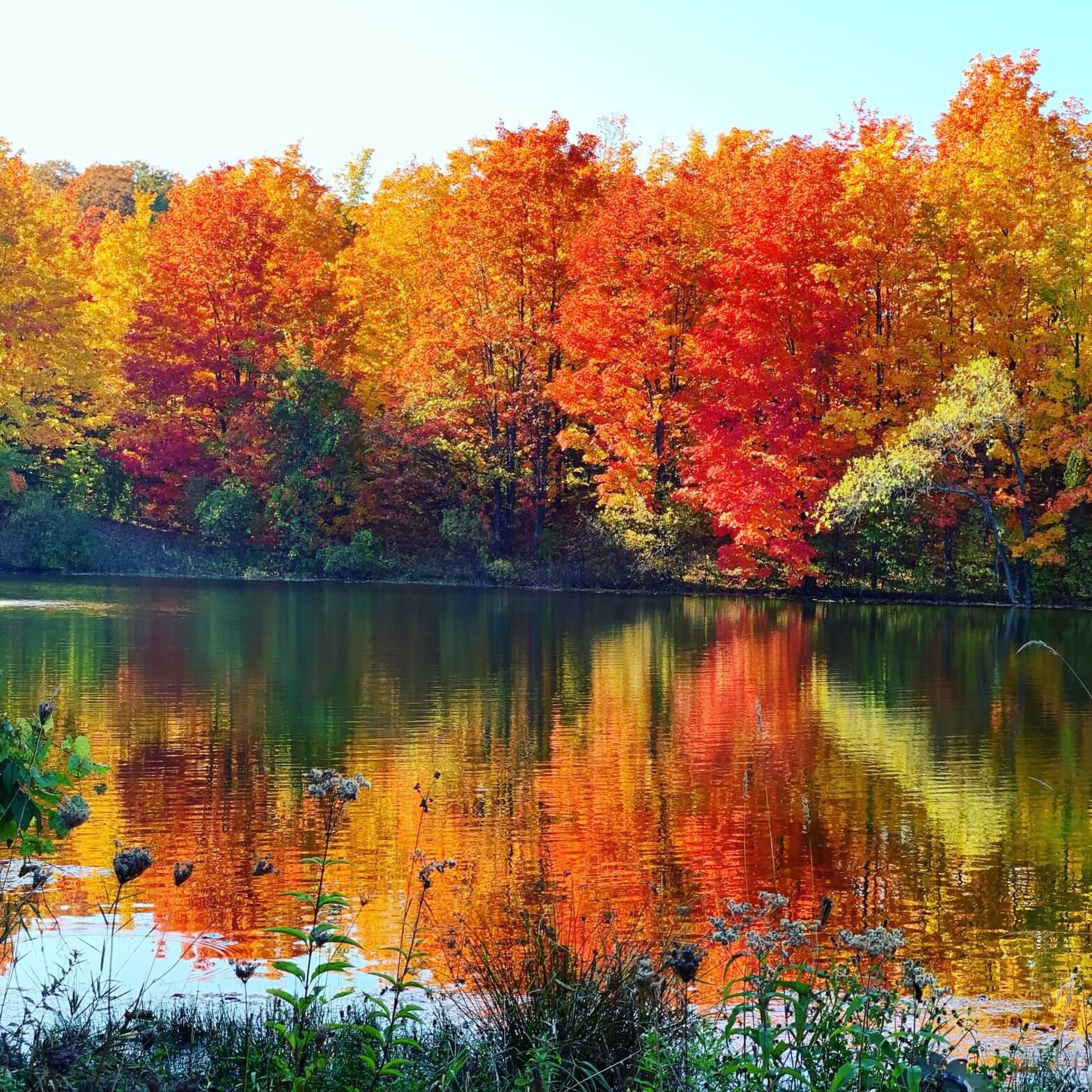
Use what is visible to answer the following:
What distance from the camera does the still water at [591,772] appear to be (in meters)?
8.99

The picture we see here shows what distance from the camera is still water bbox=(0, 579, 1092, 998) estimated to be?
8.99 meters

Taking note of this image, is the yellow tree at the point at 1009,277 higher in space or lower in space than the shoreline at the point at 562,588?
higher

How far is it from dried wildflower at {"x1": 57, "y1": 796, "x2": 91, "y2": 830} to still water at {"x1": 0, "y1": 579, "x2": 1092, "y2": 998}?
3016 mm

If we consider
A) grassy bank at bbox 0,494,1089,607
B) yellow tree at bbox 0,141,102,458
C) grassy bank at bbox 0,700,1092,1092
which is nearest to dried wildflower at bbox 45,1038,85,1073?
grassy bank at bbox 0,700,1092,1092

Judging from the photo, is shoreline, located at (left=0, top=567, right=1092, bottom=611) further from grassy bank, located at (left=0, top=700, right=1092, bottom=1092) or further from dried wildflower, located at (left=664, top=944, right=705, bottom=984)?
dried wildflower, located at (left=664, top=944, right=705, bottom=984)

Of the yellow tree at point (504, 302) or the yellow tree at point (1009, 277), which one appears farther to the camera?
the yellow tree at point (504, 302)

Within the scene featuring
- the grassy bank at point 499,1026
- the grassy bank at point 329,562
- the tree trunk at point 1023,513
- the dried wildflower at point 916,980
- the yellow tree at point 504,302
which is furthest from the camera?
the yellow tree at point 504,302

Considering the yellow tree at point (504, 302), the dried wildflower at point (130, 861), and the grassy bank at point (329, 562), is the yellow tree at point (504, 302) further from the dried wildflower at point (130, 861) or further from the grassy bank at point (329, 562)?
the dried wildflower at point (130, 861)

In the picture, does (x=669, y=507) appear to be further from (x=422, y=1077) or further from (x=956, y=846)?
(x=422, y=1077)

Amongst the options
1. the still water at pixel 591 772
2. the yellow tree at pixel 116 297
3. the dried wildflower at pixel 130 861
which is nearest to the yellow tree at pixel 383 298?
the yellow tree at pixel 116 297

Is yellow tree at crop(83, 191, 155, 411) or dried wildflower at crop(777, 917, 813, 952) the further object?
yellow tree at crop(83, 191, 155, 411)

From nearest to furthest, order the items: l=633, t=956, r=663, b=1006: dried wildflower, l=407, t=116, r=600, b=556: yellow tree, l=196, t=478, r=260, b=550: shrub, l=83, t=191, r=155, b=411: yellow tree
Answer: l=633, t=956, r=663, b=1006: dried wildflower < l=407, t=116, r=600, b=556: yellow tree < l=196, t=478, r=260, b=550: shrub < l=83, t=191, r=155, b=411: yellow tree

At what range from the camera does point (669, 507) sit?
128ft

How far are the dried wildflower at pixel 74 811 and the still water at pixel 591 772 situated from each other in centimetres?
302
